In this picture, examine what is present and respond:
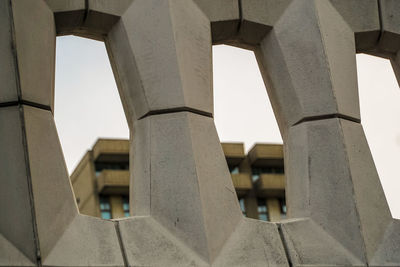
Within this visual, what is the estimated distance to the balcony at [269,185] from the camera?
4184cm

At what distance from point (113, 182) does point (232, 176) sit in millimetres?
5302

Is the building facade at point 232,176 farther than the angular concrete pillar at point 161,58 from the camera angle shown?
Yes

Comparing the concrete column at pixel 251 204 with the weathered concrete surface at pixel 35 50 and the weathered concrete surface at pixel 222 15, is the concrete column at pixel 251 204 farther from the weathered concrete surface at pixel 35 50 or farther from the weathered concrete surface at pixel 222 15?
the weathered concrete surface at pixel 35 50

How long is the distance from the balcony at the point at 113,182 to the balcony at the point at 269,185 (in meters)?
5.95

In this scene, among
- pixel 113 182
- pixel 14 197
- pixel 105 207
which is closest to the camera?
pixel 14 197

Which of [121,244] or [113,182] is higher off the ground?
[113,182]

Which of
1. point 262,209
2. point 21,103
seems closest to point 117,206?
point 262,209

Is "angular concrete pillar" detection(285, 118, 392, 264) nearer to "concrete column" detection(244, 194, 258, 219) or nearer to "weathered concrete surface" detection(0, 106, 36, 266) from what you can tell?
"weathered concrete surface" detection(0, 106, 36, 266)

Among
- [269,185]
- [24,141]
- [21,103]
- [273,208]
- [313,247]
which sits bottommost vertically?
[313,247]

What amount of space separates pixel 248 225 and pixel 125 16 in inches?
83.1

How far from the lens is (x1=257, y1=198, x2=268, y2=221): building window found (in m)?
42.3

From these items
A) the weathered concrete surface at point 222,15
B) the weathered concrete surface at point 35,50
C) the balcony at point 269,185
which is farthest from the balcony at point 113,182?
the weathered concrete surface at point 35,50

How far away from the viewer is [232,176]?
138ft

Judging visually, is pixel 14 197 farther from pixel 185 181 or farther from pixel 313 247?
pixel 313 247
